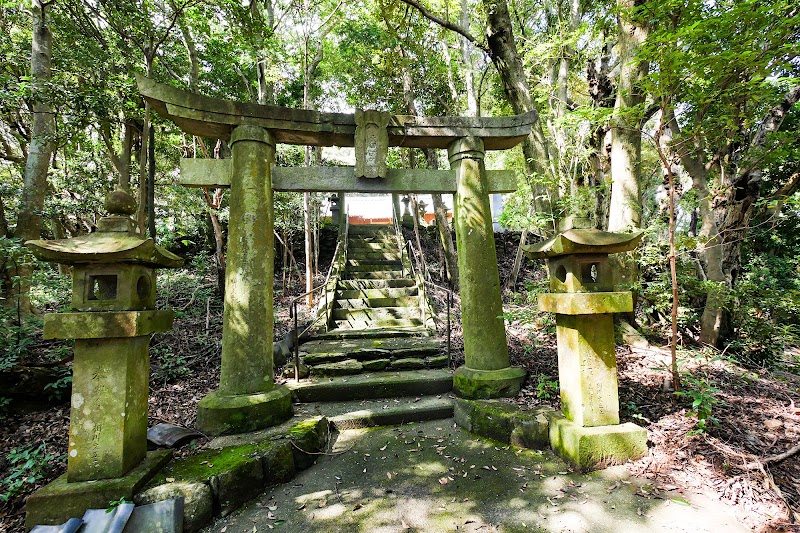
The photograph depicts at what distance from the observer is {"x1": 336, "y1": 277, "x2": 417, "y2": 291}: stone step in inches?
300

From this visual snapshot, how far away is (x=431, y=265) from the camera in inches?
460

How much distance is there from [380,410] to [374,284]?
3848 mm

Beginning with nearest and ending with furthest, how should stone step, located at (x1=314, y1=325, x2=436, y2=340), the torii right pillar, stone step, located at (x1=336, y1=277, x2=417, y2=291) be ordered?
the torii right pillar
stone step, located at (x1=314, y1=325, x2=436, y2=340)
stone step, located at (x1=336, y1=277, x2=417, y2=291)

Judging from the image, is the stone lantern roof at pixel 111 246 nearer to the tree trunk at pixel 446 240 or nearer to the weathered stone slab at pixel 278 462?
the weathered stone slab at pixel 278 462

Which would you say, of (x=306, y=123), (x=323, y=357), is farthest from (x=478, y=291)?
(x=306, y=123)

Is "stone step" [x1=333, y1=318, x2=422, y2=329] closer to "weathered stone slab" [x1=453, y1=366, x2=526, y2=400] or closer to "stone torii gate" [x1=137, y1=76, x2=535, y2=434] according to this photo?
"stone torii gate" [x1=137, y1=76, x2=535, y2=434]

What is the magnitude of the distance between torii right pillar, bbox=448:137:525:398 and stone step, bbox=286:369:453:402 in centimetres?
31

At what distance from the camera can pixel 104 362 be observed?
2.71 meters

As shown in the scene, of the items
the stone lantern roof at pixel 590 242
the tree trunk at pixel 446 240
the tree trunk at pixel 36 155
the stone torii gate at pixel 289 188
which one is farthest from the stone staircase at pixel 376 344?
the tree trunk at pixel 36 155

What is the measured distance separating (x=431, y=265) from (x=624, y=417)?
8452 millimetres

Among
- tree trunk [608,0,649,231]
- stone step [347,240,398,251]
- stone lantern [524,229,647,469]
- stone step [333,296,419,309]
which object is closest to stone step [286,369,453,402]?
stone lantern [524,229,647,469]

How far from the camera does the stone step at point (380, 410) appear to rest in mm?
4023

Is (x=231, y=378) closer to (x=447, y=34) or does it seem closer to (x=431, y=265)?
(x=431, y=265)

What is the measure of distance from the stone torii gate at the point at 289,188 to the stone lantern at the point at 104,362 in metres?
0.84
